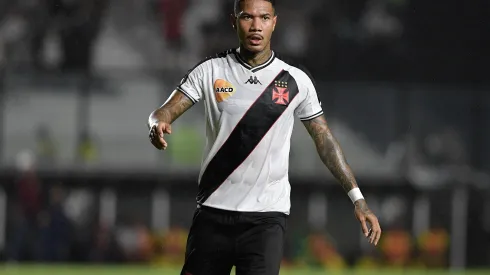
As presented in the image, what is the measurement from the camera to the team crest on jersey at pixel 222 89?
7285 millimetres

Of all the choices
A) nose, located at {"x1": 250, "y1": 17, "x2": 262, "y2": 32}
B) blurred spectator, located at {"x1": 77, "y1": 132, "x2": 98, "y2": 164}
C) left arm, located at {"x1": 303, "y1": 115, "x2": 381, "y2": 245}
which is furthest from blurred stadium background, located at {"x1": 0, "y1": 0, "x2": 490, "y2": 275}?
nose, located at {"x1": 250, "y1": 17, "x2": 262, "y2": 32}

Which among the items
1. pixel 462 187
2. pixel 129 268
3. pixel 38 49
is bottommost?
pixel 129 268

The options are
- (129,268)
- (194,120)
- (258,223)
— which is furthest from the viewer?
(194,120)

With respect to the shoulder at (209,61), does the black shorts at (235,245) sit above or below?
below

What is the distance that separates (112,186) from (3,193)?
1980 millimetres

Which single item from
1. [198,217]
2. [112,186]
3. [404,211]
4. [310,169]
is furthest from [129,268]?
[198,217]

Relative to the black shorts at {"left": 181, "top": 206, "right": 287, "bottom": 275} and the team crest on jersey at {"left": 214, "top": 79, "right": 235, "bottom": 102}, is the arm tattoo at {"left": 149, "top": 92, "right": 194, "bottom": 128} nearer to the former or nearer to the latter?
the team crest on jersey at {"left": 214, "top": 79, "right": 235, "bottom": 102}

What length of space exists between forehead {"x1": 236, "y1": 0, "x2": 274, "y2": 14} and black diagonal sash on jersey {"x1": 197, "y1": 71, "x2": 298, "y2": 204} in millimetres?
423

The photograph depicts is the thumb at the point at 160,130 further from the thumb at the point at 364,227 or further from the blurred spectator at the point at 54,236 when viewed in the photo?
the blurred spectator at the point at 54,236

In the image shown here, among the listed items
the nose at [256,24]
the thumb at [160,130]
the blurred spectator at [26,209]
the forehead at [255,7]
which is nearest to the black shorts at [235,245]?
the thumb at [160,130]

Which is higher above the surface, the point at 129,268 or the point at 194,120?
the point at 194,120

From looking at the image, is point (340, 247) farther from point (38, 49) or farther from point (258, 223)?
point (258, 223)

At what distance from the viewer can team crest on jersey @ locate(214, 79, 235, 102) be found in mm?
7285

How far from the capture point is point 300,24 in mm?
22406
